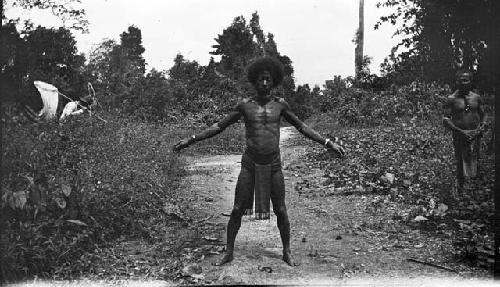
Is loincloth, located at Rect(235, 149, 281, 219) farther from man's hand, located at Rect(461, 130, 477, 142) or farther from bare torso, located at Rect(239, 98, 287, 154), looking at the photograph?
man's hand, located at Rect(461, 130, 477, 142)

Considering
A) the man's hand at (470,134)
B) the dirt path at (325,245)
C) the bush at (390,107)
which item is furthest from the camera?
the bush at (390,107)

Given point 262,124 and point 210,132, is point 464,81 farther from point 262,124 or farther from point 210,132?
point 210,132

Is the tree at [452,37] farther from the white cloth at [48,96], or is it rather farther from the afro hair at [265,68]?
the white cloth at [48,96]

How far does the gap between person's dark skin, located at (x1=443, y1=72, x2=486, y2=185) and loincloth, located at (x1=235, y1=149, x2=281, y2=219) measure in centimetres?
360

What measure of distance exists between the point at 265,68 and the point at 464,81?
3684 millimetres

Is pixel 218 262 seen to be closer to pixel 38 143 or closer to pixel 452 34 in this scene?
pixel 38 143

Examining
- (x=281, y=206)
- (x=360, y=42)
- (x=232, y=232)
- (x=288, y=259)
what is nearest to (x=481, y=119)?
(x=281, y=206)

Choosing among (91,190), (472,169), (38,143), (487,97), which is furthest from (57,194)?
(487,97)

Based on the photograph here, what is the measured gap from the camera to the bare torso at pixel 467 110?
22.5 ft

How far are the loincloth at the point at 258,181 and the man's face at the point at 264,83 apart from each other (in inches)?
23.6

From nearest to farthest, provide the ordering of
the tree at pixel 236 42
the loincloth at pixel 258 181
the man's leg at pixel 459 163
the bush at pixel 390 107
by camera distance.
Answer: the loincloth at pixel 258 181 < the man's leg at pixel 459 163 < the bush at pixel 390 107 < the tree at pixel 236 42

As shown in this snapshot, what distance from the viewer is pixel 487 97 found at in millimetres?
12023

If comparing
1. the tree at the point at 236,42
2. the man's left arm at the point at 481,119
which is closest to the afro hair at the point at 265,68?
the man's left arm at the point at 481,119

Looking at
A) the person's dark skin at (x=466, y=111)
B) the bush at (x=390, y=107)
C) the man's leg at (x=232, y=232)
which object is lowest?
the man's leg at (x=232, y=232)
